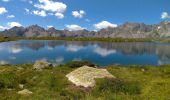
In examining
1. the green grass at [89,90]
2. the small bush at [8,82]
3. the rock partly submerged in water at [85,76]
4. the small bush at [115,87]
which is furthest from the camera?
the rock partly submerged in water at [85,76]

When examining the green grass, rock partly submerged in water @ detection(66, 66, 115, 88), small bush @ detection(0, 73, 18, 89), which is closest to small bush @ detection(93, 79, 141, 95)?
the green grass

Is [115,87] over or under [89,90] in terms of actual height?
over

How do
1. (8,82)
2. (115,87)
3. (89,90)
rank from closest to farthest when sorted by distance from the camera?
(115,87), (89,90), (8,82)

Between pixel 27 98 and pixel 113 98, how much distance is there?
716 cm

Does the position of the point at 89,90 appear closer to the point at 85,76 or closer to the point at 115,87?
the point at 115,87

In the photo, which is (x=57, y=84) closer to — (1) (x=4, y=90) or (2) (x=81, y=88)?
(2) (x=81, y=88)

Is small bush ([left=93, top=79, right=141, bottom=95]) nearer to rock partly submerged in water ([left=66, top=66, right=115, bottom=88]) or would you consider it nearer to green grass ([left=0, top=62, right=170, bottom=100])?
green grass ([left=0, top=62, right=170, bottom=100])

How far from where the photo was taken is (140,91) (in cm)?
2333

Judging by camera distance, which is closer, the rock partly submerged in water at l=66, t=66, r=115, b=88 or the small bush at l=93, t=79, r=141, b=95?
the small bush at l=93, t=79, r=141, b=95

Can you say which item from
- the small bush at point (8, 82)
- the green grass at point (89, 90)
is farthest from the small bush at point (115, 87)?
the small bush at point (8, 82)

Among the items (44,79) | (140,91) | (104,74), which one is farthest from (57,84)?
(140,91)

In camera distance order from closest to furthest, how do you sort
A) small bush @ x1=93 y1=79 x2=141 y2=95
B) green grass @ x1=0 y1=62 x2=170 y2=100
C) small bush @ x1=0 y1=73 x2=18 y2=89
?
green grass @ x1=0 y1=62 x2=170 y2=100, small bush @ x1=93 y1=79 x2=141 y2=95, small bush @ x1=0 y1=73 x2=18 y2=89

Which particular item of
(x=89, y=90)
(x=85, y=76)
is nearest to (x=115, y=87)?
(x=89, y=90)

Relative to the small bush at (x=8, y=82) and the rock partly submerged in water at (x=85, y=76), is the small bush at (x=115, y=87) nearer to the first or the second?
the rock partly submerged in water at (x=85, y=76)
